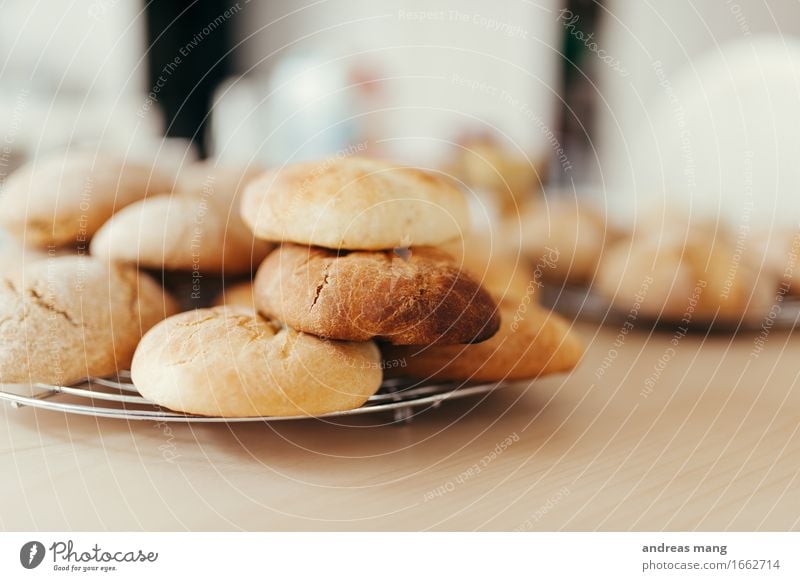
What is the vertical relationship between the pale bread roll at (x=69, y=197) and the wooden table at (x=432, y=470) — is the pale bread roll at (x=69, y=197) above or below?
above

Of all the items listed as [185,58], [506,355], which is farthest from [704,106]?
[185,58]

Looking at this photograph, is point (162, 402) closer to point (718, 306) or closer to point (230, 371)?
point (230, 371)

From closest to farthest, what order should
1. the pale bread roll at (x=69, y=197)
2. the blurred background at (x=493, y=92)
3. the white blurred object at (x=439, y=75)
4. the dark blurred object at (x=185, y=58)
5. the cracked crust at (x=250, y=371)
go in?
1. the cracked crust at (x=250, y=371)
2. the pale bread roll at (x=69, y=197)
3. the blurred background at (x=493, y=92)
4. the white blurred object at (x=439, y=75)
5. the dark blurred object at (x=185, y=58)

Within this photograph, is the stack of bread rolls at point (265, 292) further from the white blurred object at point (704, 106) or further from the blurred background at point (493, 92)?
the white blurred object at point (704, 106)

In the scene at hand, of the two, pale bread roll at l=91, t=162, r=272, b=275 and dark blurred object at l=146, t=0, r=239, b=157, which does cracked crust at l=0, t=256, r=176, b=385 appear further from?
dark blurred object at l=146, t=0, r=239, b=157

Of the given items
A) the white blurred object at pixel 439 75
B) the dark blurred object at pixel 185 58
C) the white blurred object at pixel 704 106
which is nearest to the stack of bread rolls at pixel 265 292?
the white blurred object at pixel 704 106

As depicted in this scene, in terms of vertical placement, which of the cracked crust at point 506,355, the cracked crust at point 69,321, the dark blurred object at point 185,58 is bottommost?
the cracked crust at point 506,355

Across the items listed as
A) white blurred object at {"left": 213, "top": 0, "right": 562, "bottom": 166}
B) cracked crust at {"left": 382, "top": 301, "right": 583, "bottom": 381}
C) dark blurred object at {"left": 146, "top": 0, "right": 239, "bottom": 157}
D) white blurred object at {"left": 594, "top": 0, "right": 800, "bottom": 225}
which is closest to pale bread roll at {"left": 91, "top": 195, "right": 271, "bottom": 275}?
cracked crust at {"left": 382, "top": 301, "right": 583, "bottom": 381}
